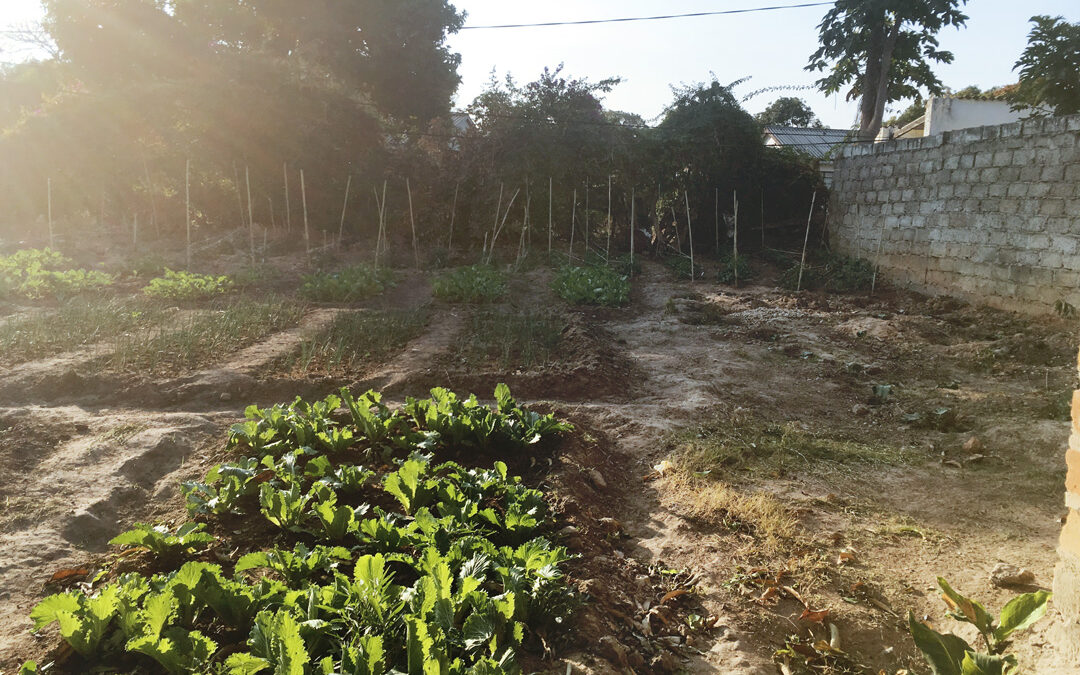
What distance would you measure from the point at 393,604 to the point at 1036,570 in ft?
8.77

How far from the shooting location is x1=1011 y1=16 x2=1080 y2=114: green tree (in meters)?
12.7

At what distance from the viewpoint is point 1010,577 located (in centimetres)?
269

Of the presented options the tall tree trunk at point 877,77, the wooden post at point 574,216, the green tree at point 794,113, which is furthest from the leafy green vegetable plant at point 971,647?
the green tree at point 794,113

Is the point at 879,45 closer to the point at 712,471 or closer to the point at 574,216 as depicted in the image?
the point at 574,216

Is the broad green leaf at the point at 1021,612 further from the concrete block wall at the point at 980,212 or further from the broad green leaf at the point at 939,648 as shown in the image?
the concrete block wall at the point at 980,212

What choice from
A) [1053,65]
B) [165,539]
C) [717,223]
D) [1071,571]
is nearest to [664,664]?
[1071,571]

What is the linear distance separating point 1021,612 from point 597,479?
204cm

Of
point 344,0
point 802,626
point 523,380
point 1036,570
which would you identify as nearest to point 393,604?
point 802,626

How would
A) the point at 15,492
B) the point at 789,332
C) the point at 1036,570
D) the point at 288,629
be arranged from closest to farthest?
1. the point at 288,629
2. the point at 1036,570
3. the point at 15,492
4. the point at 789,332

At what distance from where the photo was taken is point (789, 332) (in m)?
8.02

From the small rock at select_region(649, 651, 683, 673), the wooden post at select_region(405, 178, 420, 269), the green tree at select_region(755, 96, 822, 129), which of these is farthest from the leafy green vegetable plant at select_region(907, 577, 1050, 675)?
the green tree at select_region(755, 96, 822, 129)

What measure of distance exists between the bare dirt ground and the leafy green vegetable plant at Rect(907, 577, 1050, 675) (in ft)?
0.82

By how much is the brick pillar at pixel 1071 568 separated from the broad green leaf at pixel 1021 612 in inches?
7.2

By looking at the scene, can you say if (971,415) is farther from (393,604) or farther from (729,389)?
(393,604)
